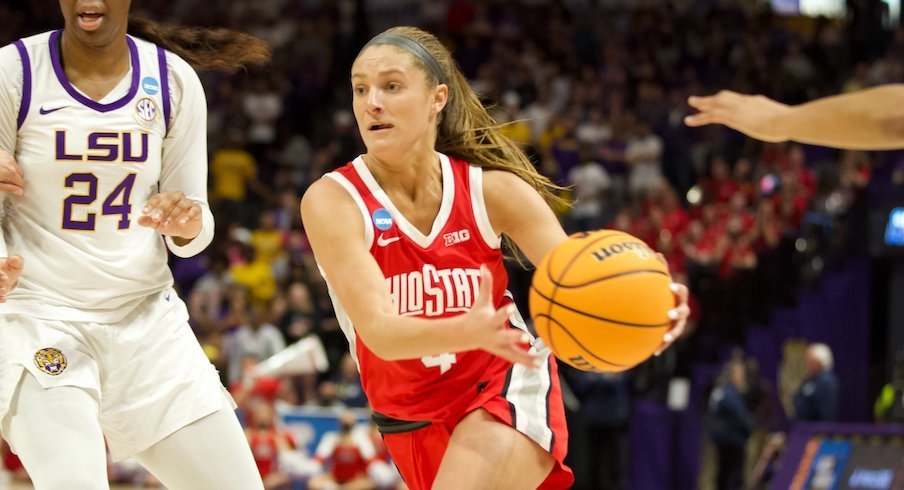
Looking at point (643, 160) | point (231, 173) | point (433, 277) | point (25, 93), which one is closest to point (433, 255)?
point (433, 277)

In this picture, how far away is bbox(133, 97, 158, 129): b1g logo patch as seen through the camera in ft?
13.5

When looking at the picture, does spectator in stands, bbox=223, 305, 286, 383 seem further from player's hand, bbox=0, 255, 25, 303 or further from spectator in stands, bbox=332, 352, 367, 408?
player's hand, bbox=0, 255, 25, 303

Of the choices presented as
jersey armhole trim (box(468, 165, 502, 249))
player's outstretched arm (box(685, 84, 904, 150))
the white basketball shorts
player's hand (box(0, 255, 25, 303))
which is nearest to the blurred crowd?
jersey armhole trim (box(468, 165, 502, 249))

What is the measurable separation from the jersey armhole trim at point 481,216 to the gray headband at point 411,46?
Result: 40 cm

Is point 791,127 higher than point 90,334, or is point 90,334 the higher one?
point 791,127

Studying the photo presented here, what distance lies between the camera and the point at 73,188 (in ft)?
13.0

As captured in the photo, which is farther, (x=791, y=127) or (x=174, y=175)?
(x=174, y=175)

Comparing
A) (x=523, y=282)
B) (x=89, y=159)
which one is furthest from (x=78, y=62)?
(x=523, y=282)

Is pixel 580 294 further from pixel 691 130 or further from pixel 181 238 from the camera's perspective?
pixel 691 130

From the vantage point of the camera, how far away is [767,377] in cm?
1280

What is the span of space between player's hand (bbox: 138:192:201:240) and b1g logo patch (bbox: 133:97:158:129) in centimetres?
25

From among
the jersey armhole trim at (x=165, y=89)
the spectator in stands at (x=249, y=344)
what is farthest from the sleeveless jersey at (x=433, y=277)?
the spectator in stands at (x=249, y=344)

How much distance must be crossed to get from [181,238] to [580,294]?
149 centimetres

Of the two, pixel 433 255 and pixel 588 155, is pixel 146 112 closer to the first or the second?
pixel 433 255
